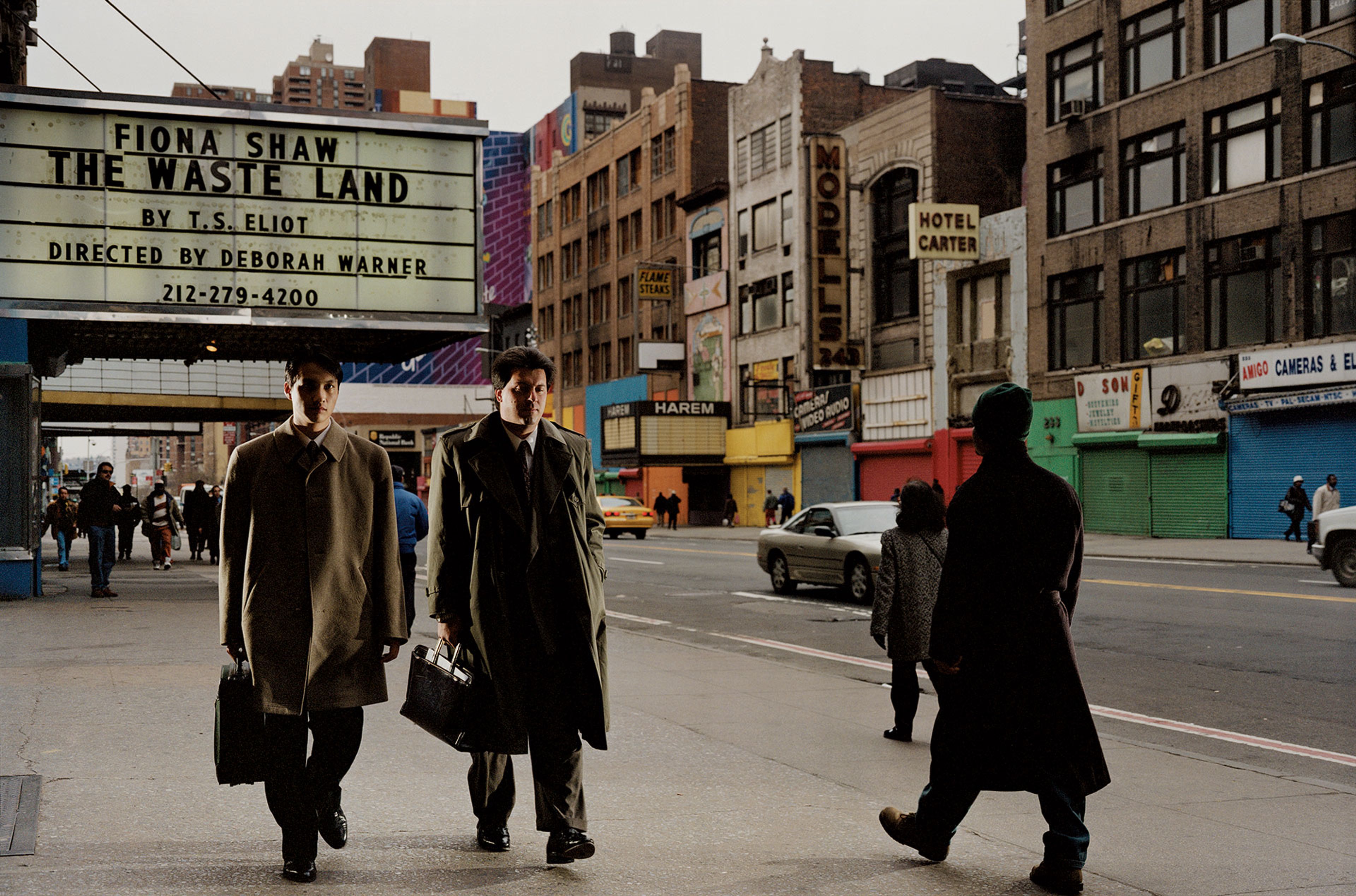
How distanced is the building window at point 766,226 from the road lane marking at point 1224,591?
34.0m

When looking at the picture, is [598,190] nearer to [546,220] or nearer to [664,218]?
[546,220]

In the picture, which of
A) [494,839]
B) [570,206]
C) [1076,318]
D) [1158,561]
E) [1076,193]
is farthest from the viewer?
[570,206]

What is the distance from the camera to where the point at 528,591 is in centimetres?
496

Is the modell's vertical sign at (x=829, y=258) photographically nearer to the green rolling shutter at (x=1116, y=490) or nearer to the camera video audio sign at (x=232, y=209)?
the green rolling shutter at (x=1116, y=490)

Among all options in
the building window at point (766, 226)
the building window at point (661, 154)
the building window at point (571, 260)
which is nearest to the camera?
the building window at point (766, 226)

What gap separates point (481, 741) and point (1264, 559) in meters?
23.2

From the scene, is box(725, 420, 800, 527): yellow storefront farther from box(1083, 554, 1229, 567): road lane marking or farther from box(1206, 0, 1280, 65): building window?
box(1083, 554, 1229, 567): road lane marking

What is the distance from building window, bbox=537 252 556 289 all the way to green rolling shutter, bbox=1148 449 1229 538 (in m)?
49.0

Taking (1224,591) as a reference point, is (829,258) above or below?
above

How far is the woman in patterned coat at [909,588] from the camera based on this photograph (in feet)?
26.6

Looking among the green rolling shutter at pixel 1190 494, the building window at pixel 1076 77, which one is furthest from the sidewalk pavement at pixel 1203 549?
the building window at pixel 1076 77

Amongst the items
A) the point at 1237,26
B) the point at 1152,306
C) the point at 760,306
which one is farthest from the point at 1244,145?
the point at 760,306

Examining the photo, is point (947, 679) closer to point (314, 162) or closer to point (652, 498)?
point (314, 162)

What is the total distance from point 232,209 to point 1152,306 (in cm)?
2576
